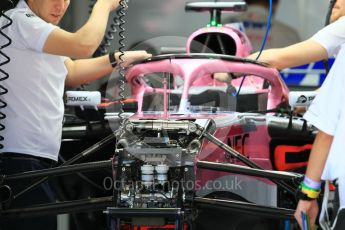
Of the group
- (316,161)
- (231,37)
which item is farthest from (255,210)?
(231,37)

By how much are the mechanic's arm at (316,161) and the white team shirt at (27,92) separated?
1.42 meters

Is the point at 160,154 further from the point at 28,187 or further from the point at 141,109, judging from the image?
the point at 141,109

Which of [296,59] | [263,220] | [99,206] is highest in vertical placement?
[296,59]

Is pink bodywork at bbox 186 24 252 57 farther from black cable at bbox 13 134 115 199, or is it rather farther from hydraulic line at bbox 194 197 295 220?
hydraulic line at bbox 194 197 295 220

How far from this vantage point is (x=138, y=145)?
3133 mm

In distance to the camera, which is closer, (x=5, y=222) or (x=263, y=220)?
(x=5, y=222)

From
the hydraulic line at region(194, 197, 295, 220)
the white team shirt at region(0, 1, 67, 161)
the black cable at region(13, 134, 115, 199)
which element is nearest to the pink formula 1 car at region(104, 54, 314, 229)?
the hydraulic line at region(194, 197, 295, 220)

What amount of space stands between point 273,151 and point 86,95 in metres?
1.14

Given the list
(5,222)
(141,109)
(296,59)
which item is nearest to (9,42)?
(5,222)

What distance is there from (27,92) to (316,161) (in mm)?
1529

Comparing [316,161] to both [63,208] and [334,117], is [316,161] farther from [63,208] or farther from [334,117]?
[63,208]

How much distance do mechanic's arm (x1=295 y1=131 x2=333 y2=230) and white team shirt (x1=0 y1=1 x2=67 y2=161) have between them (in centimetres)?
142

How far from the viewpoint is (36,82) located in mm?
3467

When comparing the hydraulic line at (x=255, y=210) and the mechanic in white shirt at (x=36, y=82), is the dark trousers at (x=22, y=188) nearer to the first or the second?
the mechanic in white shirt at (x=36, y=82)
